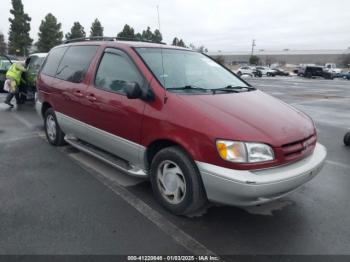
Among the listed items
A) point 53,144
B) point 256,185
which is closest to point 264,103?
point 256,185

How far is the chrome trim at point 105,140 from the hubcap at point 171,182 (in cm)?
29

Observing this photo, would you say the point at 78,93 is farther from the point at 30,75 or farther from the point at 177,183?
the point at 30,75

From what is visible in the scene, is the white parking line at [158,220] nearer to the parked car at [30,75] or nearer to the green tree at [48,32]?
the parked car at [30,75]

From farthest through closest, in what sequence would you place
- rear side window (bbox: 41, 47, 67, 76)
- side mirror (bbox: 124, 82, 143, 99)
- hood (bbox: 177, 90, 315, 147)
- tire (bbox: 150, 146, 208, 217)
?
rear side window (bbox: 41, 47, 67, 76) < side mirror (bbox: 124, 82, 143, 99) < tire (bbox: 150, 146, 208, 217) < hood (bbox: 177, 90, 315, 147)

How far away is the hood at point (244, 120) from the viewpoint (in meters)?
2.85

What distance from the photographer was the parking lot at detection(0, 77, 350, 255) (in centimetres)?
280

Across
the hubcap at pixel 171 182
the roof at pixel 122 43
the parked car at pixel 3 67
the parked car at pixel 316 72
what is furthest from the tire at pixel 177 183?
the parked car at pixel 316 72

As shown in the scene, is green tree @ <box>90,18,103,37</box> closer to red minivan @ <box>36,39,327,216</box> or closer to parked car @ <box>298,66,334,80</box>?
parked car @ <box>298,66,334,80</box>

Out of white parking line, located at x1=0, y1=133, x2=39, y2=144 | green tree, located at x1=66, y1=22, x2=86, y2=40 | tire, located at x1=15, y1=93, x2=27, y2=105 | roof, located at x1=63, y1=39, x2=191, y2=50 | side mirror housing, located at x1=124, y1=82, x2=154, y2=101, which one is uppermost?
green tree, located at x1=66, y1=22, x2=86, y2=40

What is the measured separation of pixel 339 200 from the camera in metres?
3.79

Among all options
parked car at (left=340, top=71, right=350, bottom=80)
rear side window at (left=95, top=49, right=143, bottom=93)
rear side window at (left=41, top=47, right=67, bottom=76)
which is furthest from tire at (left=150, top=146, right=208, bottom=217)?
parked car at (left=340, top=71, right=350, bottom=80)

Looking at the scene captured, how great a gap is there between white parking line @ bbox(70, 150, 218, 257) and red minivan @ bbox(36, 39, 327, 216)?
7.0 inches

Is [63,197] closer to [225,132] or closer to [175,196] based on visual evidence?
[175,196]

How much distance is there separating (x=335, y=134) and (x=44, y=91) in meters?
6.18
